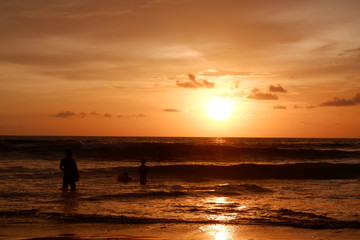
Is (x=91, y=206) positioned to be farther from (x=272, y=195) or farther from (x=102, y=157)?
(x=102, y=157)

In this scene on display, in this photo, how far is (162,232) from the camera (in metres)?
8.45

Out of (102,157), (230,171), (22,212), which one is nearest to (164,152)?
(102,157)

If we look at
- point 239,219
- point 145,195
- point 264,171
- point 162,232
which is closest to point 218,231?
point 162,232

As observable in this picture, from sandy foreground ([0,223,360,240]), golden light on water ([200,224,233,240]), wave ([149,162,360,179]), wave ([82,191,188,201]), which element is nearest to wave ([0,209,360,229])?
sandy foreground ([0,223,360,240])

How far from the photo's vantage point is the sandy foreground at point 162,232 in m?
7.92

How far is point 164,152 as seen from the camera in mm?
42281

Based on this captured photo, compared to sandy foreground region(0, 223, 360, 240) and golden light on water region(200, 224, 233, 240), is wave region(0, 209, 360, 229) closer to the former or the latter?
sandy foreground region(0, 223, 360, 240)

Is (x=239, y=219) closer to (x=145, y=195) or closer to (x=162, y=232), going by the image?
(x=162, y=232)

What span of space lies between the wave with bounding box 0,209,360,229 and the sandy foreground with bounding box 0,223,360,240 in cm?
37

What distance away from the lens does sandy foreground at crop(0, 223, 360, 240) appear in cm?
792

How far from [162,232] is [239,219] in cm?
222

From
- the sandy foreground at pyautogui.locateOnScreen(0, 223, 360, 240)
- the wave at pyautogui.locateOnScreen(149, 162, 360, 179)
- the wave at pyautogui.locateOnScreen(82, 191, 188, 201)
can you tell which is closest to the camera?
the sandy foreground at pyautogui.locateOnScreen(0, 223, 360, 240)

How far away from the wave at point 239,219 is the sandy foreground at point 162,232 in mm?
367

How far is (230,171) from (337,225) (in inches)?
728
